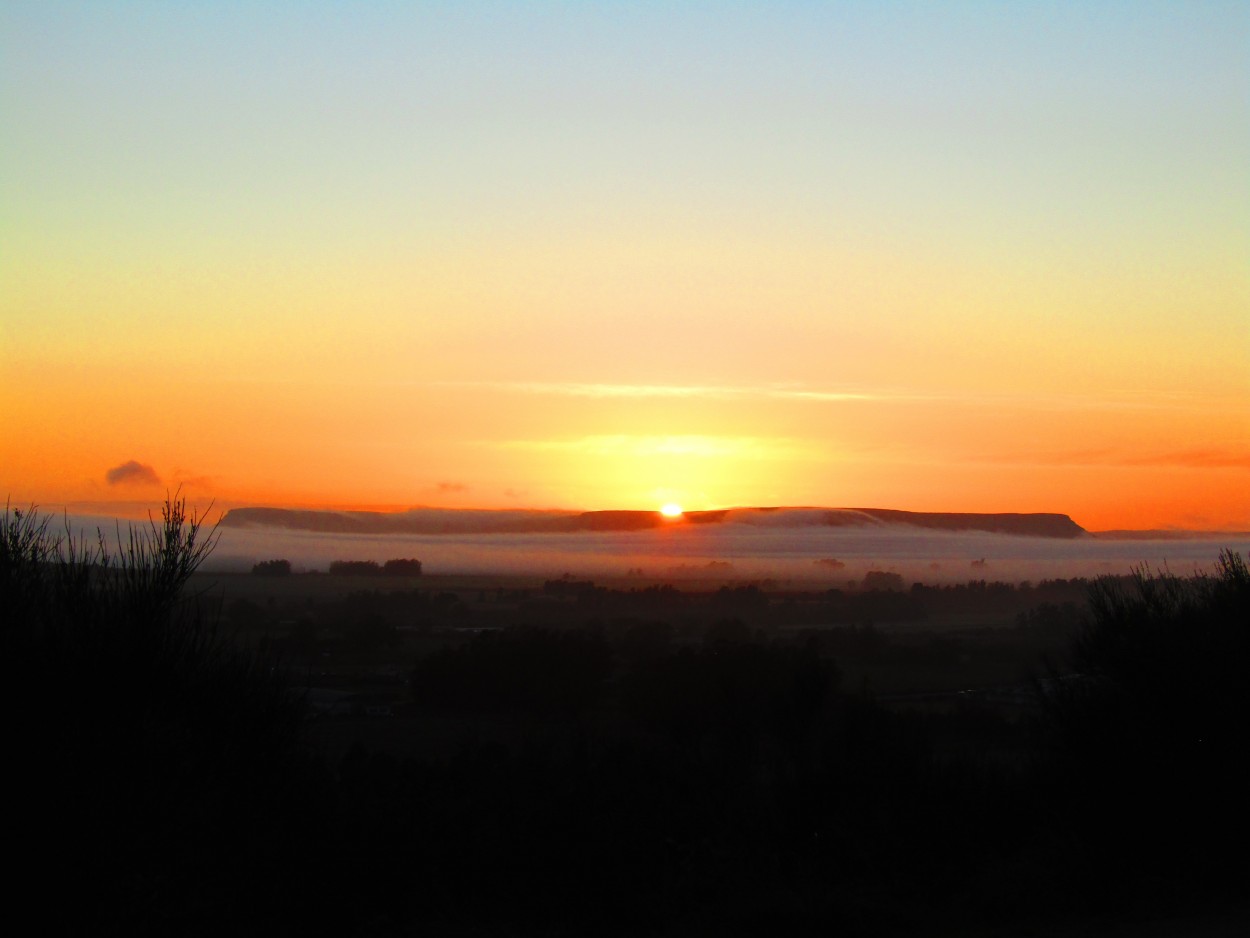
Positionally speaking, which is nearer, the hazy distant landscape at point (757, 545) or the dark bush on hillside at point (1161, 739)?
the dark bush on hillside at point (1161, 739)

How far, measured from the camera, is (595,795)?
16.5 m

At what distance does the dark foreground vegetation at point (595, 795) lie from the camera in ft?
30.8

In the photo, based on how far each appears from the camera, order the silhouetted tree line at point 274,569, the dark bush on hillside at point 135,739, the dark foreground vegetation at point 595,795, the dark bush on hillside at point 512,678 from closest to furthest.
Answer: the dark bush on hillside at point 135,739 < the dark foreground vegetation at point 595,795 < the dark bush on hillside at point 512,678 < the silhouetted tree line at point 274,569

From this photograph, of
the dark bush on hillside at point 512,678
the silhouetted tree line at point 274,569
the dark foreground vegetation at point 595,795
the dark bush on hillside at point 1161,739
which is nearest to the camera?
the dark foreground vegetation at point 595,795

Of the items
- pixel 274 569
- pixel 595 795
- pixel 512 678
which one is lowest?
pixel 512 678

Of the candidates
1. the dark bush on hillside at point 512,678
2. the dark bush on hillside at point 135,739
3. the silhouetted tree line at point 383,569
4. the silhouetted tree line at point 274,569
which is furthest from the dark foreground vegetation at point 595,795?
the silhouetted tree line at point 383,569

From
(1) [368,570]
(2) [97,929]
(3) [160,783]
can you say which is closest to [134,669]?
(3) [160,783]

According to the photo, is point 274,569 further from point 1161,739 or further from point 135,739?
point 135,739

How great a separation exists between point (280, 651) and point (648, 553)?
56465mm

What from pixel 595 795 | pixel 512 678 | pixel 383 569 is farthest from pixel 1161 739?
pixel 383 569

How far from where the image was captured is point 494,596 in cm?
7906

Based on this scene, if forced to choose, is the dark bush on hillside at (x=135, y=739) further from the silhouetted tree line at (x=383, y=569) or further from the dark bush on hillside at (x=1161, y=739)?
the silhouetted tree line at (x=383, y=569)

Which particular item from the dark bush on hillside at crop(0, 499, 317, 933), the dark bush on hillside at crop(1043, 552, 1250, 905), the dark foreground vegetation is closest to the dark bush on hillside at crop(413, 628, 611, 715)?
the dark foreground vegetation

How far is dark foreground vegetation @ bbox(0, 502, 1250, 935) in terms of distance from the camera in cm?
939
